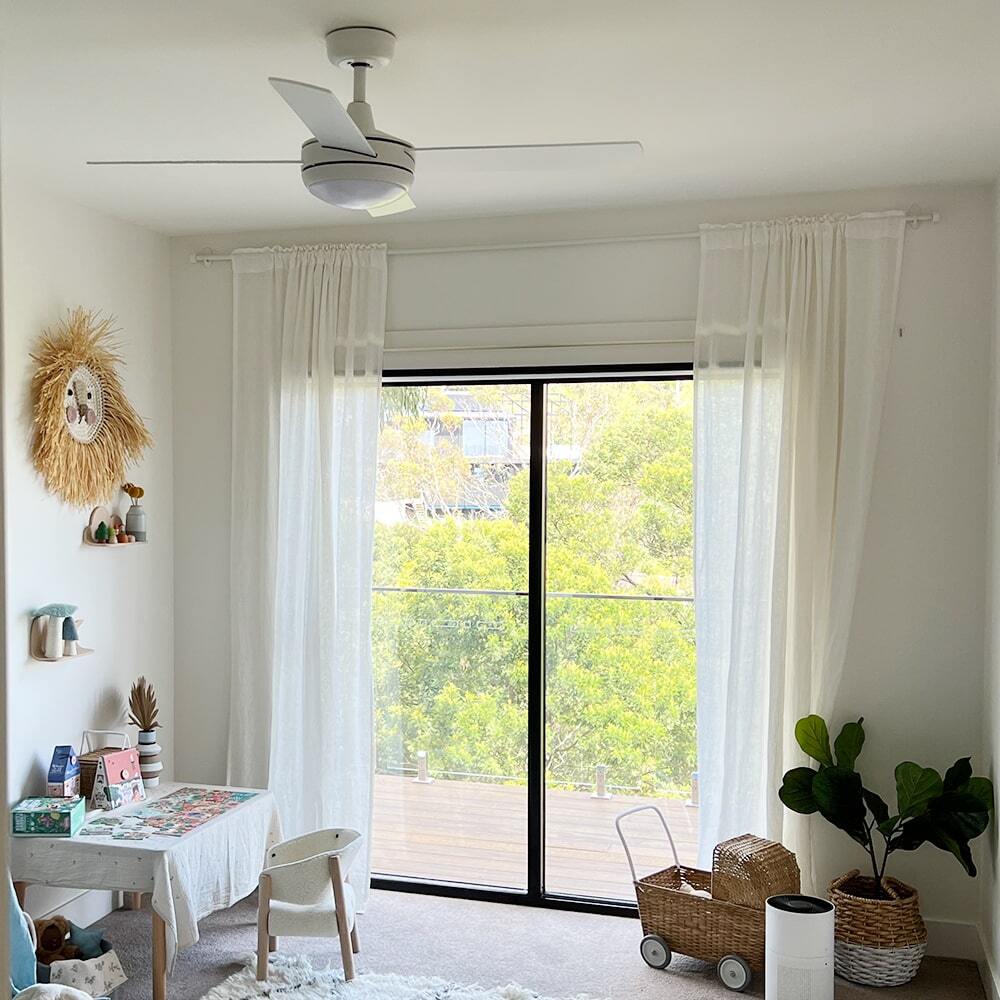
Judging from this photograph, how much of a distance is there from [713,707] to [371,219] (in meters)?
2.25

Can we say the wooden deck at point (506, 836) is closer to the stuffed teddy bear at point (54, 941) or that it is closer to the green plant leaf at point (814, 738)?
the green plant leaf at point (814, 738)

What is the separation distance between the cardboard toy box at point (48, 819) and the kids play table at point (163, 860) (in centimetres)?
2

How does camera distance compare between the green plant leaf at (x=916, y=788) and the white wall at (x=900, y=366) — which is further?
the white wall at (x=900, y=366)

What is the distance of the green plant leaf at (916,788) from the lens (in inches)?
137

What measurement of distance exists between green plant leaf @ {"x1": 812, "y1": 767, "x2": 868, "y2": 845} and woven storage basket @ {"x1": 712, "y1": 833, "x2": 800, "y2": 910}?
0.20m

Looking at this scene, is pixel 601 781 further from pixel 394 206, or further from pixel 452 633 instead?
pixel 394 206

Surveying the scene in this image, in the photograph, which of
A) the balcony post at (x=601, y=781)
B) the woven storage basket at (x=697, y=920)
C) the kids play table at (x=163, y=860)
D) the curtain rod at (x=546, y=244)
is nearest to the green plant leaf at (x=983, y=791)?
the woven storage basket at (x=697, y=920)

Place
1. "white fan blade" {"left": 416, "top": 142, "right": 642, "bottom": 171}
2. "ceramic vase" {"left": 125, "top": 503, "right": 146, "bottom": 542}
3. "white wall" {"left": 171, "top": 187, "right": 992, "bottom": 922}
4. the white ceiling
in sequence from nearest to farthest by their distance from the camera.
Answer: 1. the white ceiling
2. "white fan blade" {"left": 416, "top": 142, "right": 642, "bottom": 171}
3. "white wall" {"left": 171, "top": 187, "right": 992, "bottom": 922}
4. "ceramic vase" {"left": 125, "top": 503, "right": 146, "bottom": 542}

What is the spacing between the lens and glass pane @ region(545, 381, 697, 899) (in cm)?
423

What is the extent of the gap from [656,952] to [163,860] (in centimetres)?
164

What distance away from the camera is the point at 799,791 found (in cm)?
370

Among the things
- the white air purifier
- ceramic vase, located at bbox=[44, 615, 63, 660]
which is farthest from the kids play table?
the white air purifier

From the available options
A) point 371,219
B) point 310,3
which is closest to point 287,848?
point 371,219

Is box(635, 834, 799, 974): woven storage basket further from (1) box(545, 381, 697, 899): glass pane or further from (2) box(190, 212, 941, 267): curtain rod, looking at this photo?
(2) box(190, 212, 941, 267): curtain rod
